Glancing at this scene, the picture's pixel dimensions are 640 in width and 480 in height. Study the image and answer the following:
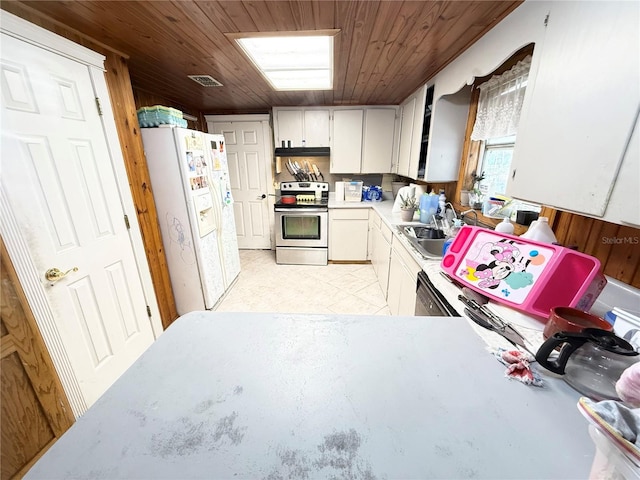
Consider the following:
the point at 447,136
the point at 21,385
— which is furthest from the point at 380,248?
the point at 21,385

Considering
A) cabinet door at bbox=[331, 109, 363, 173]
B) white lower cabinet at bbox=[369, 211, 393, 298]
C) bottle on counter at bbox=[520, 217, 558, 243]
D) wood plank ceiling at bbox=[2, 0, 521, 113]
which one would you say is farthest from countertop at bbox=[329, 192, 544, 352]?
cabinet door at bbox=[331, 109, 363, 173]

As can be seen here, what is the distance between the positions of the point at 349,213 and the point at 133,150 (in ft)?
7.82

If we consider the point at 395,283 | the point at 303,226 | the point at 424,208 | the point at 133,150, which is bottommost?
the point at 395,283

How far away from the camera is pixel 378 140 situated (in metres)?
3.43

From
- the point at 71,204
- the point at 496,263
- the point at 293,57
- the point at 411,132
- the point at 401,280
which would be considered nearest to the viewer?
the point at 496,263

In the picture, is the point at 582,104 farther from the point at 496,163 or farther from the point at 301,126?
the point at 301,126

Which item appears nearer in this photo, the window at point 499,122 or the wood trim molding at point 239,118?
the window at point 499,122

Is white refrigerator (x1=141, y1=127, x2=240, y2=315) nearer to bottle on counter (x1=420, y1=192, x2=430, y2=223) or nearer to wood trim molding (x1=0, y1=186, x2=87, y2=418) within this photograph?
wood trim molding (x1=0, y1=186, x2=87, y2=418)

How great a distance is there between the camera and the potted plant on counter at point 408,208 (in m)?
2.54

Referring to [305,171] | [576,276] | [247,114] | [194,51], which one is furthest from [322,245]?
[576,276]

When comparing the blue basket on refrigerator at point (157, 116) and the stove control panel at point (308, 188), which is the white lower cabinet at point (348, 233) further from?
the blue basket on refrigerator at point (157, 116)

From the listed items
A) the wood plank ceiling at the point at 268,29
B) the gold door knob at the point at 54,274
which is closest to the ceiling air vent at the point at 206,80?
the wood plank ceiling at the point at 268,29

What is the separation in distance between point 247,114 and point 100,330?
3.15 metres

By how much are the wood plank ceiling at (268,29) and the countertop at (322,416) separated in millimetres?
1539
